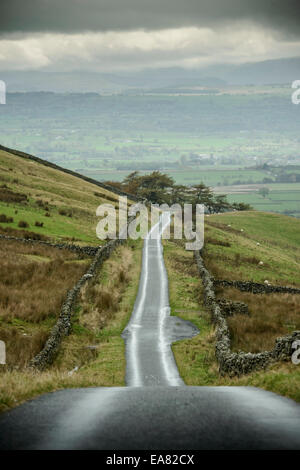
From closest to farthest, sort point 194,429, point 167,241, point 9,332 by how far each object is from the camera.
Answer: point 194,429
point 9,332
point 167,241

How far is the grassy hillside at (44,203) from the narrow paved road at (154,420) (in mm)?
37348

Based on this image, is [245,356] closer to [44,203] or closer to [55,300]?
[55,300]

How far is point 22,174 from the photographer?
85625 mm

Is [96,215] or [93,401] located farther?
[96,215]

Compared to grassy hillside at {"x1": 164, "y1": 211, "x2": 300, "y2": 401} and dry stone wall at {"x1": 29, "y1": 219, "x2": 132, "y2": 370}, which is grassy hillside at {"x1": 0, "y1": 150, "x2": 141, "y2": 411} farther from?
grassy hillside at {"x1": 164, "y1": 211, "x2": 300, "y2": 401}

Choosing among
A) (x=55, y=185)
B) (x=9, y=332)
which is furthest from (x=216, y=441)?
(x=55, y=185)

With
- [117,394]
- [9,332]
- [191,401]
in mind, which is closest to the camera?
[191,401]

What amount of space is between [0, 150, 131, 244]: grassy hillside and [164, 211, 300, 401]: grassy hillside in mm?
9681

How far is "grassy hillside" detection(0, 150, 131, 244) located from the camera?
174 feet

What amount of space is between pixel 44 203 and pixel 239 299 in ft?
119

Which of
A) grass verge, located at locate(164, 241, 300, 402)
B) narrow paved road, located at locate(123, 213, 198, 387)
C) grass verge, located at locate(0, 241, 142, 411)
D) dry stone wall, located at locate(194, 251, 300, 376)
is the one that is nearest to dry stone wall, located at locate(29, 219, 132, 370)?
grass verge, located at locate(0, 241, 142, 411)

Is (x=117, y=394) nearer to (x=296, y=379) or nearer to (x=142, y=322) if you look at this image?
(x=296, y=379)

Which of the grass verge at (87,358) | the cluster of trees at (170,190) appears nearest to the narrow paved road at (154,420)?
the grass verge at (87,358)

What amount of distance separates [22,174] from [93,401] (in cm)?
7629
